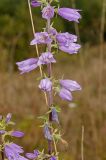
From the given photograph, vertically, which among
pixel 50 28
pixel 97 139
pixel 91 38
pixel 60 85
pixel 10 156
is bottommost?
pixel 91 38

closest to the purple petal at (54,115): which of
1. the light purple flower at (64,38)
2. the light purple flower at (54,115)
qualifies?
the light purple flower at (54,115)

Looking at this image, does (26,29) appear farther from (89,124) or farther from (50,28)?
(50,28)

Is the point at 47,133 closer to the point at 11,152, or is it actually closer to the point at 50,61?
the point at 11,152

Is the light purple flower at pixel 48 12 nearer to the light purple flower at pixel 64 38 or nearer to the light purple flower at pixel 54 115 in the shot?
the light purple flower at pixel 64 38

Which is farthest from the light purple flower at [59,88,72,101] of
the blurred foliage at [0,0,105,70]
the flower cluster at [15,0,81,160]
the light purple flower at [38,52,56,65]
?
the blurred foliage at [0,0,105,70]

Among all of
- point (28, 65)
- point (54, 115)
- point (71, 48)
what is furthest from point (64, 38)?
point (54, 115)

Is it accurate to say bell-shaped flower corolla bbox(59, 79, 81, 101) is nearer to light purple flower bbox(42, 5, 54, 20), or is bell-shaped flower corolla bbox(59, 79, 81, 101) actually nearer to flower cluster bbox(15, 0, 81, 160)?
flower cluster bbox(15, 0, 81, 160)

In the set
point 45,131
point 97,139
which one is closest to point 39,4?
point 45,131

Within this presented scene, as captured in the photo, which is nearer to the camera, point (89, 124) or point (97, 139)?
point (97, 139)
